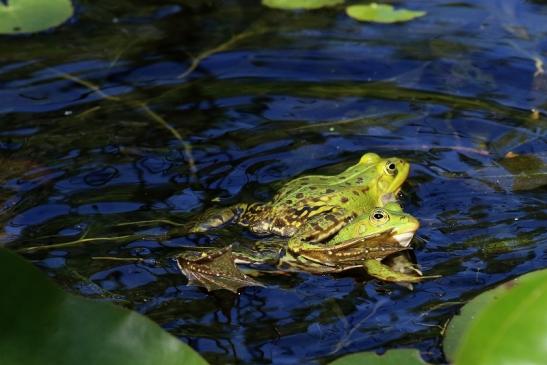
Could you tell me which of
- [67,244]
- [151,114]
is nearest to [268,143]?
[151,114]

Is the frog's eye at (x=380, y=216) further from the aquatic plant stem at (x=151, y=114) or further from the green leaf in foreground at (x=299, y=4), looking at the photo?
the green leaf in foreground at (x=299, y=4)

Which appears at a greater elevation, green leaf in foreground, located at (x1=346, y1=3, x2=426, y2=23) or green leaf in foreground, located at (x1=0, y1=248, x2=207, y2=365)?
green leaf in foreground, located at (x1=0, y1=248, x2=207, y2=365)

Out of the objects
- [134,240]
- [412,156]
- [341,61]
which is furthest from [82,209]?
[341,61]

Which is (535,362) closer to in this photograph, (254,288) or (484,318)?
(484,318)

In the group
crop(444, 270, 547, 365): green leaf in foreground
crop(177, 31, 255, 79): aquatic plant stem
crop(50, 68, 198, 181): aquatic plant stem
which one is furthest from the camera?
crop(177, 31, 255, 79): aquatic plant stem

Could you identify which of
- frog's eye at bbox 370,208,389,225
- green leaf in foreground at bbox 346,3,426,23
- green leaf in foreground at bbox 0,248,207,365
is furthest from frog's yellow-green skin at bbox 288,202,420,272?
green leaf in foreground at bbox 346,3,426,23

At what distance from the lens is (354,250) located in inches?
146

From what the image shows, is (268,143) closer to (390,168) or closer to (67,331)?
(390,168)

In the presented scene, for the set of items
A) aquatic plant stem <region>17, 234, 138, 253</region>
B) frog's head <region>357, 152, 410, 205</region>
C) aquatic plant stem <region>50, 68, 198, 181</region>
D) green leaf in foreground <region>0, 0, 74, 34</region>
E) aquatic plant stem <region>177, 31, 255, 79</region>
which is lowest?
aquatic plant stem <region>50, 68, 198, 181</region>

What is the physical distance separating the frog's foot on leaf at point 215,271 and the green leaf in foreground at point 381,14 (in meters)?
2.91

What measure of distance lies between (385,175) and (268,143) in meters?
0.81

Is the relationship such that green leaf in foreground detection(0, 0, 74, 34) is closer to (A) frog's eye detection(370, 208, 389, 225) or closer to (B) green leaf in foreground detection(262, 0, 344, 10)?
(B) green leaf in foreground detection(262, 0, 344, 10)

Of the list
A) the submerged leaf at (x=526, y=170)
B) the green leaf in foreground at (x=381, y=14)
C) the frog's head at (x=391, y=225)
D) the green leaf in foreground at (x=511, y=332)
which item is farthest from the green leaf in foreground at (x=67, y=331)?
→ the green leaf in foreground at (x=381, y=14)

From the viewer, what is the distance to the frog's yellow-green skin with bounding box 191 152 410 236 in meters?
3.95
